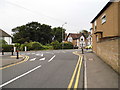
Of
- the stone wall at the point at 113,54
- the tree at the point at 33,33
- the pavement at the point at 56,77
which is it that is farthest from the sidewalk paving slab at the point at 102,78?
the tree at the point at 33,33

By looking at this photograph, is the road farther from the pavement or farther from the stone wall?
the stone wall

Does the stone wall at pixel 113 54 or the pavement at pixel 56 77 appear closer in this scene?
the pavement at pixel 56 77

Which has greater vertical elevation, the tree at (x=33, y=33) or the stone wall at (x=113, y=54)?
the tree at (x=33, y=33)

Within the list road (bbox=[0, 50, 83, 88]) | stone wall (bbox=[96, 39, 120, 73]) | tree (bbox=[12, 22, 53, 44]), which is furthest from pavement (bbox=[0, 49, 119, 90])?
tree (bbox=[12, 22, 53, 44])

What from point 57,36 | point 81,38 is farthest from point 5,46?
point 57,36

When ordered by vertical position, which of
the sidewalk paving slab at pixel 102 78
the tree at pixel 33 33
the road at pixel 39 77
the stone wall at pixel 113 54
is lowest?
the road at pixel 39 77

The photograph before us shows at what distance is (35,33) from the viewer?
201ft

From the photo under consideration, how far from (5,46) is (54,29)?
51161 mm

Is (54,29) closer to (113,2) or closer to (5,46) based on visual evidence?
(5,46)

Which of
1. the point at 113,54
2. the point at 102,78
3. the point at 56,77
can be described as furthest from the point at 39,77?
the point at 113,54

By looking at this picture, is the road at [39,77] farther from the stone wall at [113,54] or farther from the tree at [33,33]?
the tree at [33,33]

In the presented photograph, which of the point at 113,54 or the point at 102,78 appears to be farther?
the point at 113,54

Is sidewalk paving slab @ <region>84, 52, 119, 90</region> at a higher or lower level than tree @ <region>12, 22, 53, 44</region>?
lower

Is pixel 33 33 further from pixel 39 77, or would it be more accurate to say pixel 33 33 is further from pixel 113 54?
pixel 39 77
